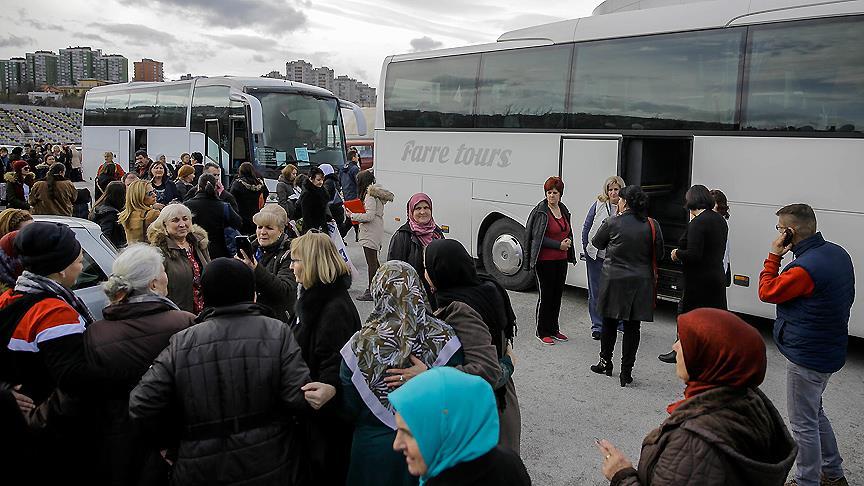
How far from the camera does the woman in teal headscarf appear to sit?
1840mm

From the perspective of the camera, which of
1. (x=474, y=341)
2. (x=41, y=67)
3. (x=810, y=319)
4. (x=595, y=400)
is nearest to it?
(x=474, y=341)

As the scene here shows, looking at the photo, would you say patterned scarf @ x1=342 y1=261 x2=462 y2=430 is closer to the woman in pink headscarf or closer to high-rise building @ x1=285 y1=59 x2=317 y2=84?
the woman in pink headscarf

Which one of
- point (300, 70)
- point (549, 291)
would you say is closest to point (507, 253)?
point (549, 291)

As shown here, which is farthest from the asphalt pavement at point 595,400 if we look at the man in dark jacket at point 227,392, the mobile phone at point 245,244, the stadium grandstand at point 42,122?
the stadium grandstand at point 42,122

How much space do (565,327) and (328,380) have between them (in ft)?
18.3

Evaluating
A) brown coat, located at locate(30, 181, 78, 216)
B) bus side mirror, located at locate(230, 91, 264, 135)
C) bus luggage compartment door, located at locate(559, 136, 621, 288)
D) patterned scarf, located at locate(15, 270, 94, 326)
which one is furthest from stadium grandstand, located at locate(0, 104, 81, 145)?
patterned scarf, located at locate(15, 270, 94, 326)

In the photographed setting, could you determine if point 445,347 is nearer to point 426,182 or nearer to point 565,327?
point 565,327

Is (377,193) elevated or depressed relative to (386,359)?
elevated

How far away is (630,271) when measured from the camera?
595cm

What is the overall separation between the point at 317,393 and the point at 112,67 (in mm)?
108016

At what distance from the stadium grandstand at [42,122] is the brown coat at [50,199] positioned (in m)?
49.1

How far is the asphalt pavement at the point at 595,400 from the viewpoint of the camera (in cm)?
483

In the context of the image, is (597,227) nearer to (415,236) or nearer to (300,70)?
(415,236)

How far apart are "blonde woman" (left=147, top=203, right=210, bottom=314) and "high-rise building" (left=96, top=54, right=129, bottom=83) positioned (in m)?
102
